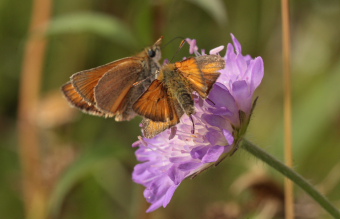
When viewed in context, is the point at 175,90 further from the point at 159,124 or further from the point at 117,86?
the point at 117,86

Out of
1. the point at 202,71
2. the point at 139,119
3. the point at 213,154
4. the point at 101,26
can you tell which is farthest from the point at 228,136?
the point at 139,119

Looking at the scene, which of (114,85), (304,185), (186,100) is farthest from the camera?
(114,85)

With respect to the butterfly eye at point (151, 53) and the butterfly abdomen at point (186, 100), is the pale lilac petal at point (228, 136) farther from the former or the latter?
the butterfly eye at point (151, 53)

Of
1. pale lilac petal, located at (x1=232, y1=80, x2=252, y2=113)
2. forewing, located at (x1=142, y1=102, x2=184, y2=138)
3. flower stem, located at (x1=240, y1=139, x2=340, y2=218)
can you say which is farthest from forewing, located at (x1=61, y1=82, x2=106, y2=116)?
flower stem, located at (x1=240, y1=139, x2=340, y2=218)

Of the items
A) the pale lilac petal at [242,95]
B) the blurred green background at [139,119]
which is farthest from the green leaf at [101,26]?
the pale lilac petal at [242,95]

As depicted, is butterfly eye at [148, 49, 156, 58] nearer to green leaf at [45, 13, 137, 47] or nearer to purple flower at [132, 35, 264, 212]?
purple flower at [132, 35, 264, 212]

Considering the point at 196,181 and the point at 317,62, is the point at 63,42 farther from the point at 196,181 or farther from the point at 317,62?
the point at 317,62
